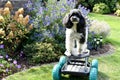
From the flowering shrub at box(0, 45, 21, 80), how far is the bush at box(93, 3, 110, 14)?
32.5 feet

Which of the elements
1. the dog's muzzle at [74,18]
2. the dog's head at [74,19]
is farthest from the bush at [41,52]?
the dog's muzzle at [74,18]

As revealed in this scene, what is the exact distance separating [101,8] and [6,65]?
10.7m

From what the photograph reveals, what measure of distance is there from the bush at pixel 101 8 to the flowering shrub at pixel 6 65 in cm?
991

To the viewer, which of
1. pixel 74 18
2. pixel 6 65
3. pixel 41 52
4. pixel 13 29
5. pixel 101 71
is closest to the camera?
pixel 74 18

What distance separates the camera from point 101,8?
16.4m

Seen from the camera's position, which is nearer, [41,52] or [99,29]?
[41,52]

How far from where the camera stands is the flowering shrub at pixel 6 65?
6352 mm

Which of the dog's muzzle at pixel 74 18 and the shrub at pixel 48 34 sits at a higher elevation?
the dog's muzzle at pixel 74 18

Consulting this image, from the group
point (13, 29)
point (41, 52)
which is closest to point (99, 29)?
point (41, 52)

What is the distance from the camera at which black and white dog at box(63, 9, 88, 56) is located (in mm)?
5734

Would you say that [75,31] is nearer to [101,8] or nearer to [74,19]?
[74,19]

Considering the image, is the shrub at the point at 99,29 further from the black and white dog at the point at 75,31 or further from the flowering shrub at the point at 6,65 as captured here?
the flowering shrub at the point at 6,65

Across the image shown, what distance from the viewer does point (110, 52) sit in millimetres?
8383

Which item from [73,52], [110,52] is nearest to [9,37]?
[73,52]
